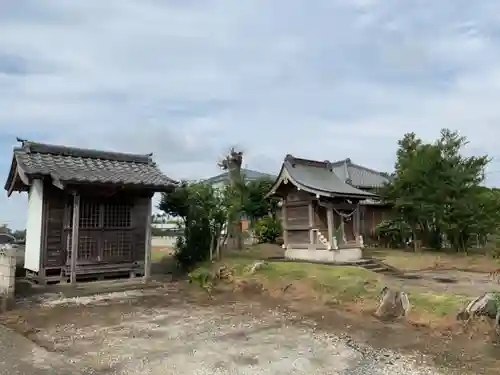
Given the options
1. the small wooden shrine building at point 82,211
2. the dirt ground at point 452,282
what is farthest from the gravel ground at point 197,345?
the dirt ground at point 452,282

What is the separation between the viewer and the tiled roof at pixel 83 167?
11.0 meters

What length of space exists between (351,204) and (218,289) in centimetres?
693

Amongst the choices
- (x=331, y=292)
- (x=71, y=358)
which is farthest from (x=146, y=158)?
(x=71, y=358)

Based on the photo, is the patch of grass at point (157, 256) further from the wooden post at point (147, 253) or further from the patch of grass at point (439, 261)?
the patch of grass at point (439, 261)

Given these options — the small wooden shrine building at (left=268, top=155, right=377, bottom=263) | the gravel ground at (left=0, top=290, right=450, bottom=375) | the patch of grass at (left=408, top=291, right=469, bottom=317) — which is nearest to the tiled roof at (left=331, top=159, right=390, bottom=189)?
the small wooden shrine building at (left=268, top=155, right=377, bottom=263)

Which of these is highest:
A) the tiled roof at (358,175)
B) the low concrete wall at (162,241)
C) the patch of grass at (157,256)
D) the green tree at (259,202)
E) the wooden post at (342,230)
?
the tiled roof at (358,175)

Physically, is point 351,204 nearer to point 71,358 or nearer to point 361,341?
point 361,341

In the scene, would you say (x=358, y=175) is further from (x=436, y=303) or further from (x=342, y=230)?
(x=436, y=303)

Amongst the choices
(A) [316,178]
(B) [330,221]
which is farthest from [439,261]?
(A) [316,178]

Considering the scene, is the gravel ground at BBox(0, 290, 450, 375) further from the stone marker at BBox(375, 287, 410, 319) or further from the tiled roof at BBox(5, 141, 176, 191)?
the tiled roof at BBox(5, 141, 176, 191)

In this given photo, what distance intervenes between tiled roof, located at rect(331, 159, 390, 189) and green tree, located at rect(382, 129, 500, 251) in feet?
25.3

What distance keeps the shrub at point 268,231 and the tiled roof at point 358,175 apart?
833 cm

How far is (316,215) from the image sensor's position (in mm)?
15945

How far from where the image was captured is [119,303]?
31.8 ft
